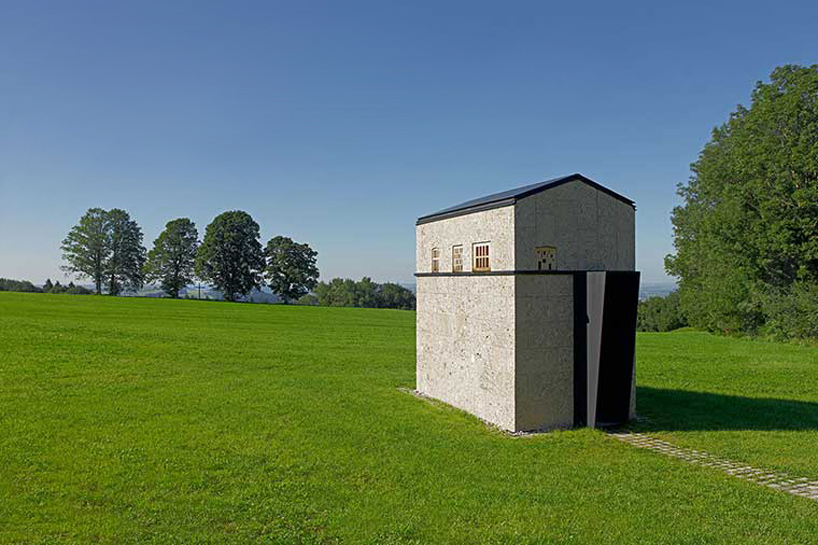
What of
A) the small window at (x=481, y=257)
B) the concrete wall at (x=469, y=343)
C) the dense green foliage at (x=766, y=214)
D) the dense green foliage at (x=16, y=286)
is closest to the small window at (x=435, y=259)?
the concrete wall at (x=469, y=343)

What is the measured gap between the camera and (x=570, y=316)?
46.5 feet

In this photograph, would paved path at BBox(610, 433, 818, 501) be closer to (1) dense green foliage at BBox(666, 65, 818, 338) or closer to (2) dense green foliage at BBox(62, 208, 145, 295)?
(1) dense green foliage at BBox(666, 65, 818, 338)

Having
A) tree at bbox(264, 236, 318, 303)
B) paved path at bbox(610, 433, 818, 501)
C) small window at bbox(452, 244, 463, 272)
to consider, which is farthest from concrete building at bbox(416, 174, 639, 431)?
tree at bbox(264, 236, 318, 303)

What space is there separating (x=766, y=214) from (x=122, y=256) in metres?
71.2

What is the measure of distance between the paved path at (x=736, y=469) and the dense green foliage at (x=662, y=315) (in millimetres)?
52305

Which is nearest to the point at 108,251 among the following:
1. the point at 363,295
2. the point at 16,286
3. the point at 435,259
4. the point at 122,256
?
the point at 122,256

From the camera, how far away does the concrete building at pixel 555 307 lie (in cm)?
1373

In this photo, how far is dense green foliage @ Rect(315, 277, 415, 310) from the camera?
9906cm

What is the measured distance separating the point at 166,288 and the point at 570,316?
68.9 meters

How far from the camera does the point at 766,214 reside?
37.0m

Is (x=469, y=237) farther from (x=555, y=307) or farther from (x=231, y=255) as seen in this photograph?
(x=231, y=255)

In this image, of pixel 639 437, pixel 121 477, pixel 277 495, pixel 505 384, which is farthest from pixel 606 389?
pixel 121 477

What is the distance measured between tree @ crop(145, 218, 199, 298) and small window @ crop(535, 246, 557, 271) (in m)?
67.1

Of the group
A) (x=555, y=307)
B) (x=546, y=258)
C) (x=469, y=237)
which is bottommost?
A: (x=555, y=307)
